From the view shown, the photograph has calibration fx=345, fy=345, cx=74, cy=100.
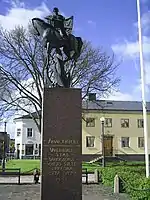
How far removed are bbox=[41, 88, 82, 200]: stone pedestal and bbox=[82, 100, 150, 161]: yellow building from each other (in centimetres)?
4561

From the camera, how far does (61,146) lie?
8.61 metres

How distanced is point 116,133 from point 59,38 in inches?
1877

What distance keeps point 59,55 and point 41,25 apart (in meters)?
1.00

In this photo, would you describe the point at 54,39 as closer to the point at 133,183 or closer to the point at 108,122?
the point at 133,183

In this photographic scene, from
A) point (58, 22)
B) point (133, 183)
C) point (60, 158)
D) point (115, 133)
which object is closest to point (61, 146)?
point (60, 158)

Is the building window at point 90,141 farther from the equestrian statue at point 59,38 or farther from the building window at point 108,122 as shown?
the equestrian statue at point 59,38

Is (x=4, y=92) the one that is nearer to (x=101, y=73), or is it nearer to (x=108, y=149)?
(x=101, y=73)

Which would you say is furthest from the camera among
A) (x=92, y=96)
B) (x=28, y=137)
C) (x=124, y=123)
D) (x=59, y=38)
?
(x=28, y=137)

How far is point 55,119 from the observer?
28.9 feet

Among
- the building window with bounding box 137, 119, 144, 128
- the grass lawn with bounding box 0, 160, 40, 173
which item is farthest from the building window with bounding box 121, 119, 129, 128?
the grass lawn with bounding box 0, 160, 40, 173

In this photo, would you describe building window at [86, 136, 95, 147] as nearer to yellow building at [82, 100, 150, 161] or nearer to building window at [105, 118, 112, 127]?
yellow building at [82, 100, 150, 161]

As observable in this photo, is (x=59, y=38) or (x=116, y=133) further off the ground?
(x=59, y=38)

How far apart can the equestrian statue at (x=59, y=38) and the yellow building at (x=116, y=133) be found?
44.4 m

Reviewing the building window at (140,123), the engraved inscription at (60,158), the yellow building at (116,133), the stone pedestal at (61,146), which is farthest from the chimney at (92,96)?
the building window at (140,123)
